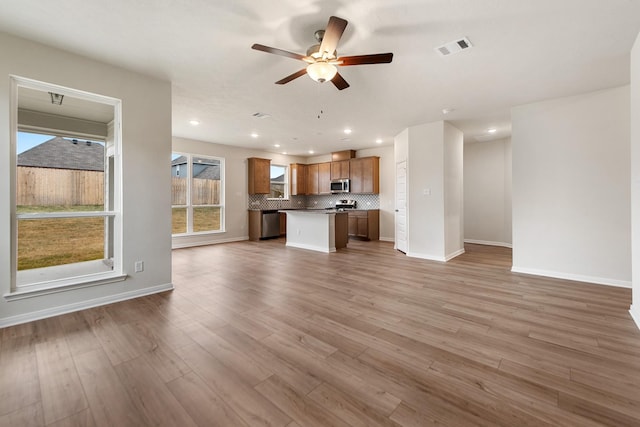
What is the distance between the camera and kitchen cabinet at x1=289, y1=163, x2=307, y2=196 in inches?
365

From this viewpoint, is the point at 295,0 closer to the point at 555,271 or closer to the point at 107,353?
the point at 107,353

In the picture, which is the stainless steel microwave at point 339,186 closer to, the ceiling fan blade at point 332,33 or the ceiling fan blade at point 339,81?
the ceiling fan blade at point 339,81

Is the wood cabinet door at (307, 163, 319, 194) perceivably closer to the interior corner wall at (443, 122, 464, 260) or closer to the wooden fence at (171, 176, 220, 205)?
the wooden fence at (171, 176, 220, 205)

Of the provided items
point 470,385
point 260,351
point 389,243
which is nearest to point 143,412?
point 260,351

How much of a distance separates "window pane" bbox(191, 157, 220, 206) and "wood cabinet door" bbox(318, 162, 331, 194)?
322 cm

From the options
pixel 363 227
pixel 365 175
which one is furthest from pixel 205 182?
pixel 363 227

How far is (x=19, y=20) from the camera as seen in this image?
2.34 metres

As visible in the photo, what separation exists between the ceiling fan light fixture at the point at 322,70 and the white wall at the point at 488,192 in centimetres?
614

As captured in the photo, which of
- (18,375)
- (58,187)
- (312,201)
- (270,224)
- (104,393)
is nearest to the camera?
(104,393)

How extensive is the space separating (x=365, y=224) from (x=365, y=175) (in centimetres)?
146

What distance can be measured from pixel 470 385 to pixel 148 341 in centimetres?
244

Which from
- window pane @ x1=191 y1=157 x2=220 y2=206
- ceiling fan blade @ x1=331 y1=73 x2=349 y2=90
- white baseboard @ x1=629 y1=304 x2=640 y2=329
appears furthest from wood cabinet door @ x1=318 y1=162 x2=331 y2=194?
white baseboard @ x1=629 y1=304 x2=640 y2=329

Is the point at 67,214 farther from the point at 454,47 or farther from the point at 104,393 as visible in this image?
the point at 454,47

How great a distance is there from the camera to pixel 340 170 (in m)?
8.51
